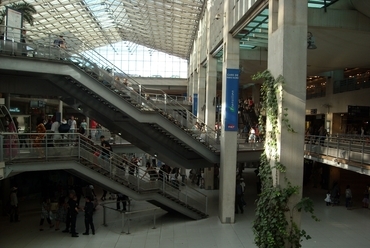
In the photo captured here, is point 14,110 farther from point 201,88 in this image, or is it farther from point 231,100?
point 231,100

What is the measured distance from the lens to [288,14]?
8.23m

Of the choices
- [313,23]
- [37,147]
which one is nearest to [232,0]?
[313,23]

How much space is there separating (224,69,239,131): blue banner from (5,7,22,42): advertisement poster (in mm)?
8784

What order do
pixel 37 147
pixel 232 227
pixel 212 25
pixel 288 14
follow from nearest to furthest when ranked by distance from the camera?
pixel 288 14, pixel 37 147, pixel 232 227, pixel 212 25

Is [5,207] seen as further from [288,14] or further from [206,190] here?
[288,14]

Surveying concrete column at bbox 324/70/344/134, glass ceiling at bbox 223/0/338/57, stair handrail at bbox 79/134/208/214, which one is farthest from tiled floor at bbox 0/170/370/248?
concrete column at bbox 324/70/344/134

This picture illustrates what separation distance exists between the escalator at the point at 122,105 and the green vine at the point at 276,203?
21.4ft

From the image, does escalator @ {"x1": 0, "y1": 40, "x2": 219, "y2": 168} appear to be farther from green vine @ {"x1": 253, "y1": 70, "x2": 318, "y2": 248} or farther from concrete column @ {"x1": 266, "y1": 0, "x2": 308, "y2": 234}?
concrete column @ {"x1": 266, "y1": 0, "x2": 308, "y2": 234}

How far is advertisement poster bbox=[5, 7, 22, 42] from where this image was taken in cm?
1194

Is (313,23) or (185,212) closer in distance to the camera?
(313,23)

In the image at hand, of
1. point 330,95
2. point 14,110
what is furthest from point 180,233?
point 14,110

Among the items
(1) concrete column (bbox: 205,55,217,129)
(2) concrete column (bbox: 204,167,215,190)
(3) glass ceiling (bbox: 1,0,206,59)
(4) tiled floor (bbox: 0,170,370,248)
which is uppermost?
(3) glass ceiling (bbox: 1,0,206,59)

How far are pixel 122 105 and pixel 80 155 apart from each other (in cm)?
259

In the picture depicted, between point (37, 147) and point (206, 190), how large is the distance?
13396mm
